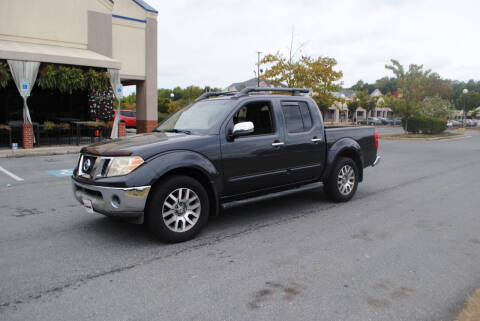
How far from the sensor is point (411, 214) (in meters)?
6.17

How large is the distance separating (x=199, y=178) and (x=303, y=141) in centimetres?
193

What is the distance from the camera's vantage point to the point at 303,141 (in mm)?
6078

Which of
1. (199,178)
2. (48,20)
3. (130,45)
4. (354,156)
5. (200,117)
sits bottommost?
(199,178)

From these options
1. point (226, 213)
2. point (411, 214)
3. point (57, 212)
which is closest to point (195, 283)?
point (226, 213)

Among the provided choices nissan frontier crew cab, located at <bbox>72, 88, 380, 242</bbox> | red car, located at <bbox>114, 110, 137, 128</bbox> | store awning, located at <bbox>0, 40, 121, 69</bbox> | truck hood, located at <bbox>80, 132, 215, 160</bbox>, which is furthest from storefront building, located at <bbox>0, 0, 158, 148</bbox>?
nissan frontier crew cab, located at <bbox>72, 88, 380, 242</bbox>

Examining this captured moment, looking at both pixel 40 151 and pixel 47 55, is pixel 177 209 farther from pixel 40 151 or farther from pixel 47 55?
pixel 47 55

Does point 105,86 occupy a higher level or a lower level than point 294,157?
higher

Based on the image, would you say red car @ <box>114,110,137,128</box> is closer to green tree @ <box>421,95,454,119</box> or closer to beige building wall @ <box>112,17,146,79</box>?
beige building wall @ <box>112,17,146,79</box>

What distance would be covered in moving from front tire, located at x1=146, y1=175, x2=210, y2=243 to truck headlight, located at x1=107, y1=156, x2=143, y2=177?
1.24 feet

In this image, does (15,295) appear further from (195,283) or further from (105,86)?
(105,86)

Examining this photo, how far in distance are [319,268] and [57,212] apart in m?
4.32

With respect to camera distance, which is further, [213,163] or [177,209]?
[213,163]

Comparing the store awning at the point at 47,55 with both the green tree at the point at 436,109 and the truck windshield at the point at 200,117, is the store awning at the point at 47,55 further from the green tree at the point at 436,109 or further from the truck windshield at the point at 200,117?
the green tree at the point at 436,109

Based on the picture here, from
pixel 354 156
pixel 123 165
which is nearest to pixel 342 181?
pixel 354 156
